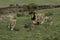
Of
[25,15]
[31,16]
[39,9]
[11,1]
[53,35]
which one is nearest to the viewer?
[53,35]

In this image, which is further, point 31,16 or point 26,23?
point 31,16

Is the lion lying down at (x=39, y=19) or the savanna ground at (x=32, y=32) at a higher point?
the lion lying down at (x=39, y=19)

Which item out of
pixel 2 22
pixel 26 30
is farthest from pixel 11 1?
pixel 26 30

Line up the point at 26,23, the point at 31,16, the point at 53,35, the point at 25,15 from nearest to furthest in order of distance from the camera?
the point at 53,35 → the point at 26,23 → the point at 31,16 → the point at 25,15

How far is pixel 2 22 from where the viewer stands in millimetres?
18000

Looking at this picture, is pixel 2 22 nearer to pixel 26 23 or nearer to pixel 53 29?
pixel 26 23

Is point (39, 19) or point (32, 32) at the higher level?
point (39, 19)

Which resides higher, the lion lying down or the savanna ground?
the lion lying down

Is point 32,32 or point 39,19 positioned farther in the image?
point 39,19

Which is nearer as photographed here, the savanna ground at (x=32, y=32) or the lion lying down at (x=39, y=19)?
the savanna ground at (x=32, y=32)

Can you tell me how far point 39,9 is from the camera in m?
22.5

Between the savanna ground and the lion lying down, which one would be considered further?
the lion lying down

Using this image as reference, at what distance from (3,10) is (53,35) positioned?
727 centimetres

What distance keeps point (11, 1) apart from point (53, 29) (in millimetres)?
9175
